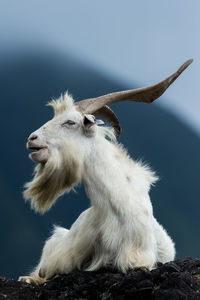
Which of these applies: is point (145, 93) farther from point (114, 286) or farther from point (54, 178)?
point (114, 286)

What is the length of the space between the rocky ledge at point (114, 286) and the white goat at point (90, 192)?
0.17 meters

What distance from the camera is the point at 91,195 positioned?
3814mm

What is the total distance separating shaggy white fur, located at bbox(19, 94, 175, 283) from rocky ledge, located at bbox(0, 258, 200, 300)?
0.17 m

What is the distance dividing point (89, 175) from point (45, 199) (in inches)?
16.3

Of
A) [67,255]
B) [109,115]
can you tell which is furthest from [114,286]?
[109,115]

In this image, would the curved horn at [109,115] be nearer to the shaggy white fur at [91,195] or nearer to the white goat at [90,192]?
the white goat at [90,192]

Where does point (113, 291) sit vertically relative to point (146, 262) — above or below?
below

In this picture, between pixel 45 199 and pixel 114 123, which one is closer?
pixel 45 199

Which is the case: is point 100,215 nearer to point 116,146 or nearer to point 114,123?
point 116,146

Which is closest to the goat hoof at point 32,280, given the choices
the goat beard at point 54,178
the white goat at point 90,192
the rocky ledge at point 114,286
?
the white goat at point 90,192

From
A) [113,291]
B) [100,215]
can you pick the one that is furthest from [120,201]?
[113,291]

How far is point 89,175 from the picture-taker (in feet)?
12.5

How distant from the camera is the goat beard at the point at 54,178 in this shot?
147 inches

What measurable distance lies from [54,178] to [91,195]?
0.31 meters
